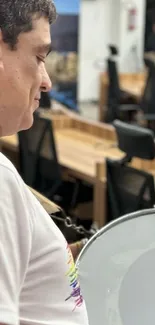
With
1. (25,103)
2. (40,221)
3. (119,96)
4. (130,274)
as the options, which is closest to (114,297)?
(130,274)

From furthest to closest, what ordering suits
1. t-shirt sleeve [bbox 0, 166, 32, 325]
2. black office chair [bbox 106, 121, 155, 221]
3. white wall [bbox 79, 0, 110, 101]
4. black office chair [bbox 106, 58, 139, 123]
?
1. white wall [bbox 79, 0, 110, 101]
2. black office chair [bbox 106, 58, 139, 123]
3. black office chair [bbox 106, 121, 155, 221]
4. t-shirt sleeve [bbox 0, 166, 32, 325]

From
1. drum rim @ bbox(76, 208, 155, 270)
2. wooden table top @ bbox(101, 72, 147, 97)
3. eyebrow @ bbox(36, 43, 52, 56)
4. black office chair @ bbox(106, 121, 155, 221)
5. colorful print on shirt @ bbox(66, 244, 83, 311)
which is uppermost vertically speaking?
eyebrow @ bbox(36, 43, 52, 56)

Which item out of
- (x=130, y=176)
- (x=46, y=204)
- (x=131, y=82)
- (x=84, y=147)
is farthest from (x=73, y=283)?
(x=131, y=82)

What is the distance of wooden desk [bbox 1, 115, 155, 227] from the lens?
3.20 m

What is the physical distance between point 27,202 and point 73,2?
7.74 m

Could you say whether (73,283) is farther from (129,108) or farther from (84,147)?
(129,108)

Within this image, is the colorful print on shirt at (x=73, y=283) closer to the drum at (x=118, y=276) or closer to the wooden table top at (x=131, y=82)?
the drum at (x=118, y=276)

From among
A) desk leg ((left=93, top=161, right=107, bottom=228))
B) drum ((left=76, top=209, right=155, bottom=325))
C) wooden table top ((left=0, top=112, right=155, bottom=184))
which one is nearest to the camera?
drum ((left=76, top=209, right=155, bottom=325))

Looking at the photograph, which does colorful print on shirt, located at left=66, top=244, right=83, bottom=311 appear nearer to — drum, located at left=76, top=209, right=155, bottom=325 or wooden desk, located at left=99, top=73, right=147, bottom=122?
drum, located at left=76, top=209, right=155, bottom=325

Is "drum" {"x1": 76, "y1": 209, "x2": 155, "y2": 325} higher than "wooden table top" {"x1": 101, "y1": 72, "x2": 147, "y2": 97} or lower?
higher

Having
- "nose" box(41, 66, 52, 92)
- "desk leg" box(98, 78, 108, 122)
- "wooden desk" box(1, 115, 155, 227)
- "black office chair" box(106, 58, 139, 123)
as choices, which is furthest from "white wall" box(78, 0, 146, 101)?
"nose" box(41, 66, 52, 92)

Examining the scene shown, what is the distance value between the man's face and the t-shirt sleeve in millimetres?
91

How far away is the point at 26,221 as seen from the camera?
0.83m

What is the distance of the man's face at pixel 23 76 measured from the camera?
0.84m
